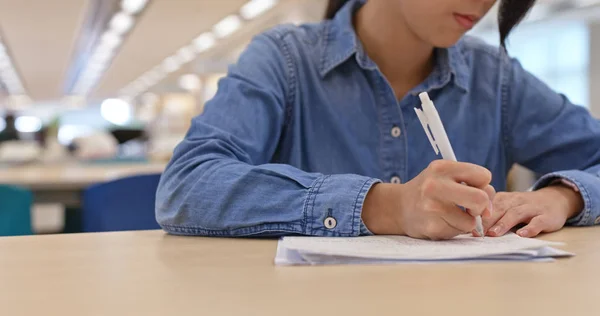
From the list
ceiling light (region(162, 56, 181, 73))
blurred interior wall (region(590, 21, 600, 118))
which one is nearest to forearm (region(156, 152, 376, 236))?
blurred interior wall (region(590, 21, 600, 118))

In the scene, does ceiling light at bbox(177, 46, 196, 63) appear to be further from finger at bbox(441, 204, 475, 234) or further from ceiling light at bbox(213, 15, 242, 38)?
finger at bbox(441, 204, 475, 234)

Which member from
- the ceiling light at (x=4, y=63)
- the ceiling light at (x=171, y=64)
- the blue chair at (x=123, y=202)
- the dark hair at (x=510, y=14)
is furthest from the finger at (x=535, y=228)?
the ceiling light at (x=4, y=63)

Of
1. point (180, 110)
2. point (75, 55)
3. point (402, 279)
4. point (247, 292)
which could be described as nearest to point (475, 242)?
point (402, 279)

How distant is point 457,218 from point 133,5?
580 centimetres

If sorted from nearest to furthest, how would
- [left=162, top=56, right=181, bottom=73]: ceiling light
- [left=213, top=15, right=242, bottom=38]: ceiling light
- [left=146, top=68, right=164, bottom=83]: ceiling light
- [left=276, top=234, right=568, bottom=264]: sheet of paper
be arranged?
[left=276, top=234, right=568, bottom=264]: sheet of paper < [left=213, top=15, right=242, bottom=38]: ceiling light < [left=162, top=56, right=181, bottom=73]: ceiling light < [left=146, top=68, right=164, bottom=83]: ceiling light

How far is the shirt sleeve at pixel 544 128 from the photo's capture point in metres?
1.15

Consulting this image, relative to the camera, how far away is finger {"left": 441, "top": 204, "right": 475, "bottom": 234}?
0.69 m

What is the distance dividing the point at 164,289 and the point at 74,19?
23.5ft

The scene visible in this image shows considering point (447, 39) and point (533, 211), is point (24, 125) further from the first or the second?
point (533, 211)

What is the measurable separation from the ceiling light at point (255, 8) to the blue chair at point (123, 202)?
15.5 ft

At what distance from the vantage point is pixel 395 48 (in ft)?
3.83

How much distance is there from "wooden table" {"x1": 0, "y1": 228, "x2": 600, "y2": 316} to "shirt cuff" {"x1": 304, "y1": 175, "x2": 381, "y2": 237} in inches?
3.0

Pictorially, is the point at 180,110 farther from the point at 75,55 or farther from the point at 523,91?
the point at 75,55

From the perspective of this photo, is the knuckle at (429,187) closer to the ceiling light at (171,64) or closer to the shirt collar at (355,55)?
the shirt collar at (355,55)
